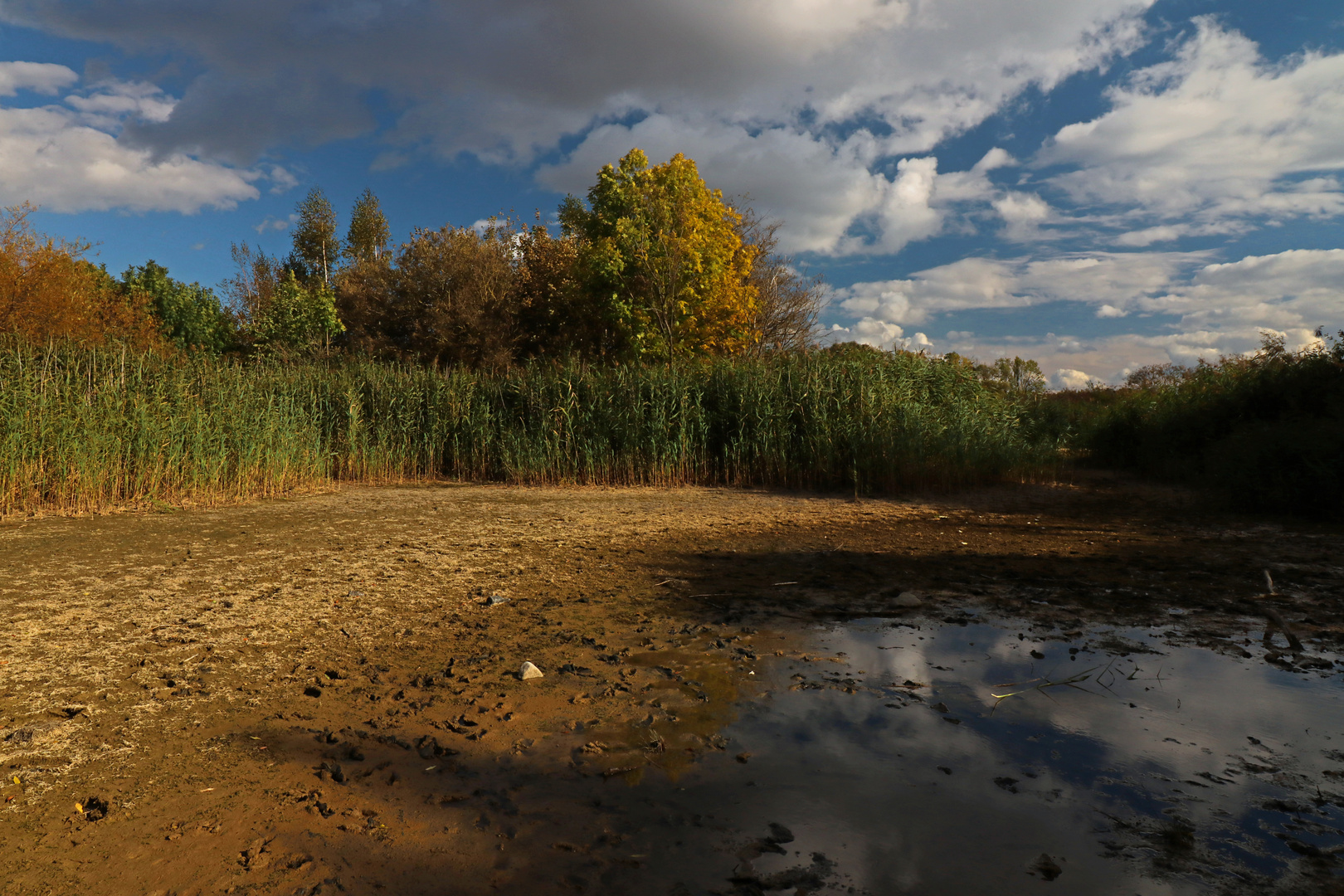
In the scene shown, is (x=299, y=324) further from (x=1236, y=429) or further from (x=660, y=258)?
(x=1236, y=429)

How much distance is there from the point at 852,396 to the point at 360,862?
1055 cm

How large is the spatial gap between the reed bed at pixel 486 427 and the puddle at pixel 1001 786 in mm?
7824

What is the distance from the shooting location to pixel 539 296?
24.6 meters

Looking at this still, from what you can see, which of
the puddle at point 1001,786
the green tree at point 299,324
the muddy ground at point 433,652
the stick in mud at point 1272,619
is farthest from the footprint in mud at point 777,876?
the green tree at point 299,324

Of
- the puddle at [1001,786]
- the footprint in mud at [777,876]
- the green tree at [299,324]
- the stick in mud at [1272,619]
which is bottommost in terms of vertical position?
the footprint in mud at [777,876]

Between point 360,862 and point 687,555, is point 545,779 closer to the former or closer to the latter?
point 360,862

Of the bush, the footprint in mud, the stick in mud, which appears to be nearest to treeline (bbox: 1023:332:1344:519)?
the bush

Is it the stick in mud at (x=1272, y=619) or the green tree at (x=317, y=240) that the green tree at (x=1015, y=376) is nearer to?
the stick in mud at (x=1272, y=619)

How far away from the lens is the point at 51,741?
9.39ft

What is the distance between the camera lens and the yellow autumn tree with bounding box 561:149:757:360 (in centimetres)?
1977

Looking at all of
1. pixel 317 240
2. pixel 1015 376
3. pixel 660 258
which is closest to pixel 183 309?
pixel 317 240

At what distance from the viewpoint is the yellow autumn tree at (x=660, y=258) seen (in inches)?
778

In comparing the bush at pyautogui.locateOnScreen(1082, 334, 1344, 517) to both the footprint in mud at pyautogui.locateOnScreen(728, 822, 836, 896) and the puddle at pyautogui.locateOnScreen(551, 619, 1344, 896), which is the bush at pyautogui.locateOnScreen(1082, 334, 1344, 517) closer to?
the puddle at pyautogui.locateOnScreen(551, 619, 1344, 896)

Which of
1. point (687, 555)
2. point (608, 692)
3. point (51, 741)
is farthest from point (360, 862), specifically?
point (687, 555)
